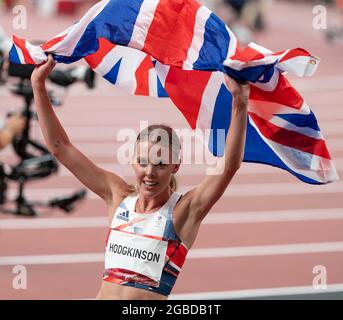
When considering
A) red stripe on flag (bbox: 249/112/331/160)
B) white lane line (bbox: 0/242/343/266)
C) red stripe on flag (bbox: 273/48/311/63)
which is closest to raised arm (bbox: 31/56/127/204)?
red stripe on flag (bbox: 249/112/331/160)

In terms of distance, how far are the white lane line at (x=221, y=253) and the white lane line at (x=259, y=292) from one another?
102 centimetres

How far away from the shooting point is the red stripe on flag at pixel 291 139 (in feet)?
18.5

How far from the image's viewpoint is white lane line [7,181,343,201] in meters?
12.1

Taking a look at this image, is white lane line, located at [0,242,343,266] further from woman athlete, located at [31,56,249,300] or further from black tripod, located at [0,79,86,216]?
woman athlete, located at [31,56,249,300]

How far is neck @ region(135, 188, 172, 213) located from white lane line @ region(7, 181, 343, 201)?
6.63 m

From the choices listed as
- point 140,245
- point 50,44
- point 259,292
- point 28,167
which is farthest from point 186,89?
point 28,167

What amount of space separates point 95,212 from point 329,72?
907cm

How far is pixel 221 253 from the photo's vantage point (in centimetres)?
1017

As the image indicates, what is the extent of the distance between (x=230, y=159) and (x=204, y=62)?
749 mm

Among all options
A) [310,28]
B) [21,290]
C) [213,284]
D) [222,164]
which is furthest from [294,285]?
[310,28]

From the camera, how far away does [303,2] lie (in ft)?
94.5

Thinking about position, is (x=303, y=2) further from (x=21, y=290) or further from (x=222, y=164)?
(x=222, y=164)
